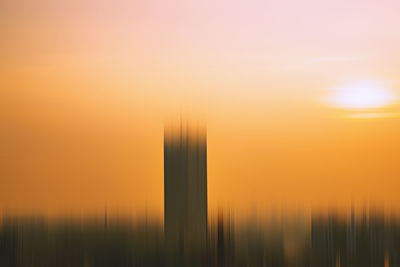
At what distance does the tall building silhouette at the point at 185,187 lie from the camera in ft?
8.82

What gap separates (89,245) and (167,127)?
2.29 ft

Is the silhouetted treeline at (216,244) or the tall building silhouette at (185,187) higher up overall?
the tall building silhouette at (185,187)

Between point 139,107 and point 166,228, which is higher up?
point 139,107

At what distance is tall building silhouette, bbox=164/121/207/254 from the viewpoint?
2689mm

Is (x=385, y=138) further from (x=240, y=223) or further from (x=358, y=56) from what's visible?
(x=240, y=223)

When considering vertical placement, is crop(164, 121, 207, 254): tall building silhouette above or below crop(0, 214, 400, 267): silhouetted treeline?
above

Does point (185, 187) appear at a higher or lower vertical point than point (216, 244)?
higher

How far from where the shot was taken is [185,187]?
272 centimetres

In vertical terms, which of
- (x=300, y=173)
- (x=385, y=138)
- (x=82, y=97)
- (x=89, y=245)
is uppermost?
(x=82, y=97)

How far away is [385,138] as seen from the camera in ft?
9.09

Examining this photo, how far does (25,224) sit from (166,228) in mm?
697

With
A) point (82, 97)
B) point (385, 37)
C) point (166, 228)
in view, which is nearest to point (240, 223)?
point (166, 228)

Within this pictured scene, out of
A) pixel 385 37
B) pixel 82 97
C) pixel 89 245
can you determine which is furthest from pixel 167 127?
pixel 385 37

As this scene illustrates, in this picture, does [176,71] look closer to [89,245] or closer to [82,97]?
[82,97]
